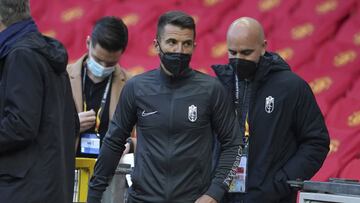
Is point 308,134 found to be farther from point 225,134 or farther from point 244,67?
point 225,134

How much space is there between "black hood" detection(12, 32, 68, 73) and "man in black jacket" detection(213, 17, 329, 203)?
0.97 m

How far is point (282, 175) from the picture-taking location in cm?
409

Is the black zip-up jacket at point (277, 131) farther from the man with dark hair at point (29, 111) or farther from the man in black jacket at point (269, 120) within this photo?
the man with dark hair at point (29, 111)

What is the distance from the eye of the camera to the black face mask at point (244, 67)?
4.14 metres

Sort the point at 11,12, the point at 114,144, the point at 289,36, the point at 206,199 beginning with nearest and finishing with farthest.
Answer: the point at 11,12
the point at 206,199
the point at 114,144
the point at 289,36

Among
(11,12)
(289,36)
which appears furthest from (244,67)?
(289,36)

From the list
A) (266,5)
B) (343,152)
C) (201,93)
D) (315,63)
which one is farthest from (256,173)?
(266,5)

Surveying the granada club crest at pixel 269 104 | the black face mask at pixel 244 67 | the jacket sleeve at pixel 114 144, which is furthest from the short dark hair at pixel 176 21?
the granada club crest at pixel 269 104

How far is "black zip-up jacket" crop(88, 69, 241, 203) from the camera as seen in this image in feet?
11.7

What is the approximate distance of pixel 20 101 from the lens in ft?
10.8

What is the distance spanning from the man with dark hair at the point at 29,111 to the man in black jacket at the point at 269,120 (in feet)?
3.21

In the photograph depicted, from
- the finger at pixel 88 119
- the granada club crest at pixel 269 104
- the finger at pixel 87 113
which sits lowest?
the finger at pixel 88 119

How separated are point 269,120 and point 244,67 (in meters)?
0.27

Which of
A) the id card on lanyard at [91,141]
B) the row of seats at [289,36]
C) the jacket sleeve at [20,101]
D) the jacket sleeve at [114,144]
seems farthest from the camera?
the row of seats at [289,36]
